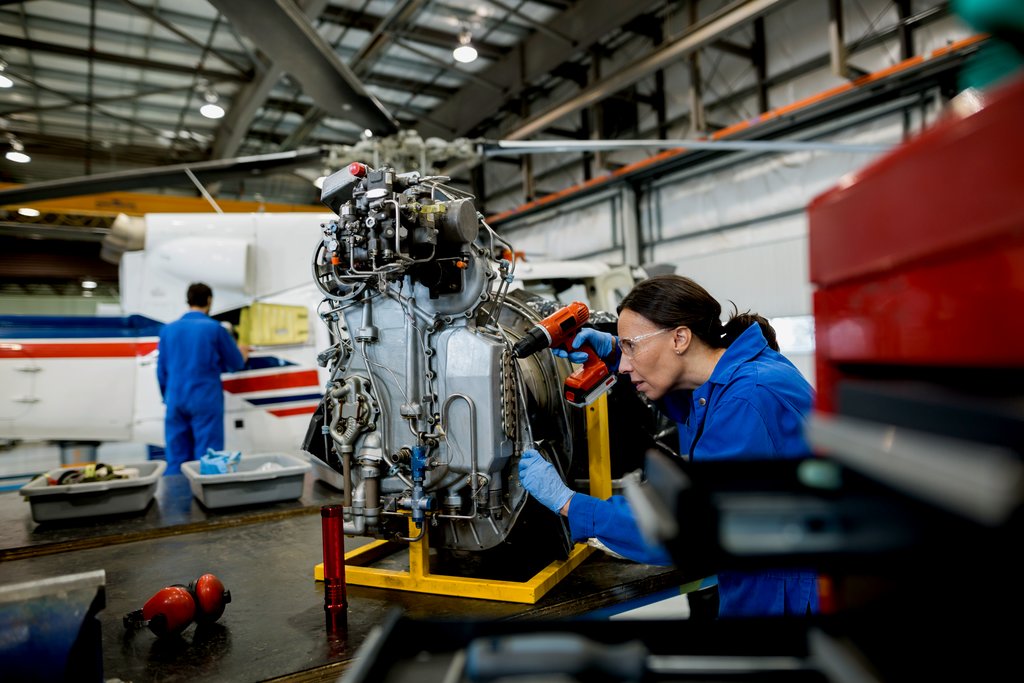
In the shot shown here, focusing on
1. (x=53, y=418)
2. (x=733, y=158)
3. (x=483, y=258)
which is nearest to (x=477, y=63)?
(x=733, y=158)

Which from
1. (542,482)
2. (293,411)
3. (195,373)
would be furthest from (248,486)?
(293,411)

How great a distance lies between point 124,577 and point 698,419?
179cm

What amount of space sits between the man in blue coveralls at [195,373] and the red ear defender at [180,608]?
2.83m

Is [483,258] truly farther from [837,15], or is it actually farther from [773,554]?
[837,15]

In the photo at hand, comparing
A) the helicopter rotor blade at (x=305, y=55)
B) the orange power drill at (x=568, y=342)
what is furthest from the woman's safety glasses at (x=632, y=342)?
the helicopter rotor blade at (x=305, y=55)

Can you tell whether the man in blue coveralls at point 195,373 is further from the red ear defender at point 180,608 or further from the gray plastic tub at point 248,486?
the red ear defender at point 180,608

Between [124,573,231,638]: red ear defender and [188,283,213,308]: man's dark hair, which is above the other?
[188,283,213,308]: man's dark hair

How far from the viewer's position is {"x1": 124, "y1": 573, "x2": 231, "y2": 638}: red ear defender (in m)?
1.42

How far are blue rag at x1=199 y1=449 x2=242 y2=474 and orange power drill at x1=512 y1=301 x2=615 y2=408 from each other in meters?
1.69

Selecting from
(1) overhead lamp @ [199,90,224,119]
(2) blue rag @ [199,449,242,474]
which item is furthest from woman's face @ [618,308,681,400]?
(1) overhead lamp @ [199,90,224,119]

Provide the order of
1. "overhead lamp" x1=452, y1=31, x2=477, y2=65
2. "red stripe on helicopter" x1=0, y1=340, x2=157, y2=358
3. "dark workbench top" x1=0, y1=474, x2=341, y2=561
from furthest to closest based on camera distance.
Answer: "overhead lamp" x1=452, y1=31, x2=477, y2=65 < "red stripe on helicopter" x1=0, y1=340, x2=157, y2=358 < "dark workbench top" x1=0, y1=474, x2=341, y2=561

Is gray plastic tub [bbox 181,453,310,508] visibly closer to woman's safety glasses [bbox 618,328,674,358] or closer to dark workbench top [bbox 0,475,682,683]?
dark workbench top [bbox 0,475,682,683]

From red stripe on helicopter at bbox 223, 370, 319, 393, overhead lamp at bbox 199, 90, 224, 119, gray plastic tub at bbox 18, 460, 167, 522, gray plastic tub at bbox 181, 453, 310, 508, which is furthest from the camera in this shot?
overhead lamp at bbox 199, 90, 224, 119

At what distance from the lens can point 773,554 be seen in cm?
54
